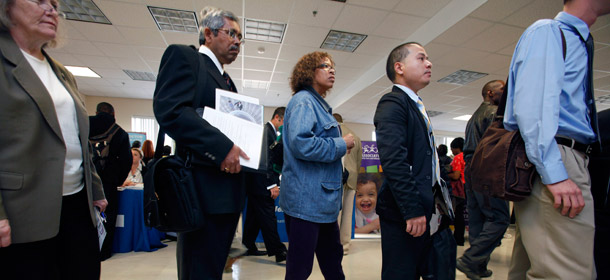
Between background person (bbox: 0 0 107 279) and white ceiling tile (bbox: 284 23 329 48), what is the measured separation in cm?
410

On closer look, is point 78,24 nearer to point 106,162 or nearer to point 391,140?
point 106,162

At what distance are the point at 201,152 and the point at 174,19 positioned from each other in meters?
4.57

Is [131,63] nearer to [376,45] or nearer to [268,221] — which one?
[376,45]

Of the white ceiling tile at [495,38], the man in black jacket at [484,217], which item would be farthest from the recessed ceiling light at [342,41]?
the man in black jacket at [484,217]

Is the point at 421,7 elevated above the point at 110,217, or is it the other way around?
the point at 421,7

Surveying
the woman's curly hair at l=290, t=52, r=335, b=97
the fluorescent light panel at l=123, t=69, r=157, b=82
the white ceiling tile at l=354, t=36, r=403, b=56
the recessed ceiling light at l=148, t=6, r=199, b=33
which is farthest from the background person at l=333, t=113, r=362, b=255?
the fluorescent light panel at l=123, t=69, r=157, b=82

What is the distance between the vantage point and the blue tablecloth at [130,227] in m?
3.04

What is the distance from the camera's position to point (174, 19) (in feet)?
14.9

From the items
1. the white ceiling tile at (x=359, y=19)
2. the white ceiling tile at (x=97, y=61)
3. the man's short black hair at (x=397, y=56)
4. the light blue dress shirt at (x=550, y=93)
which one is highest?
the white ceiling tile at (x=97, y=61)

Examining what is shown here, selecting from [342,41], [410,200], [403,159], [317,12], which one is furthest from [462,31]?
[410,200]

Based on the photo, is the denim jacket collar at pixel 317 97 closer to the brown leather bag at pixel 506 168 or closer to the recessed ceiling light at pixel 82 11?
the brown leather bag at pixel 506 168

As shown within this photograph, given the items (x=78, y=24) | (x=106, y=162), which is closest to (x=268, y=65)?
(x=78, y=24)

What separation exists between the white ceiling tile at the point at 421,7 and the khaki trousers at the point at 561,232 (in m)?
3.76

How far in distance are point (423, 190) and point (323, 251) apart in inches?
23.2
